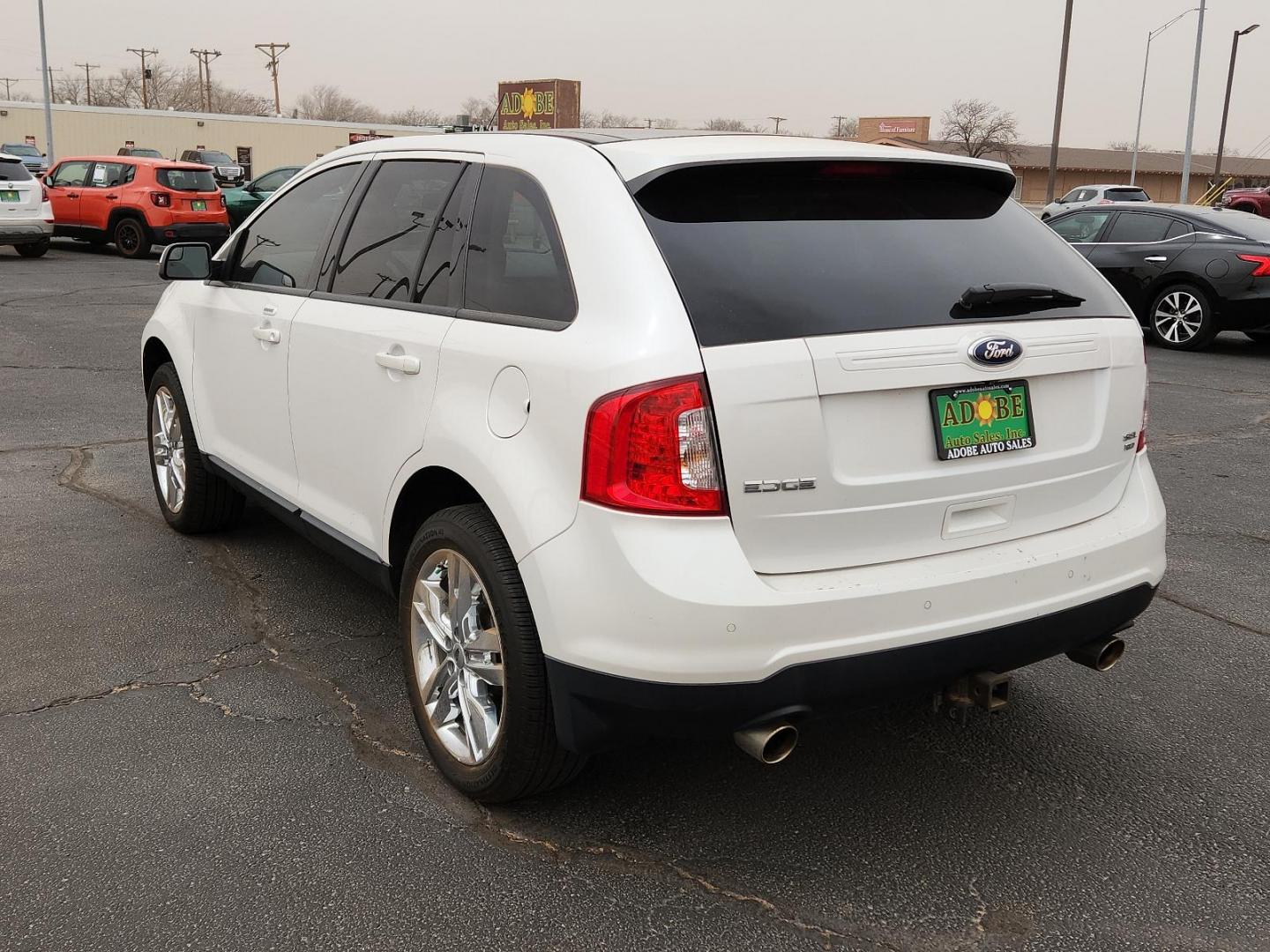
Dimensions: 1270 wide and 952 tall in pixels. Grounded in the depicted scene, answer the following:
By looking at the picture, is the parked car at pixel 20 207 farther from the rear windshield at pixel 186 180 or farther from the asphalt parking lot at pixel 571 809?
the asphalt parking lot at pixel 571 809

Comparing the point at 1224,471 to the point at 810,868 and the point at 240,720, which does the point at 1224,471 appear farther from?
the point at 240,720

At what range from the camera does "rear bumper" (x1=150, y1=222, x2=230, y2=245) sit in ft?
66.0

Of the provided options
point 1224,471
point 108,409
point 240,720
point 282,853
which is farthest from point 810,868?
point 108,409

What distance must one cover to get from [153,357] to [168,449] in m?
0.47

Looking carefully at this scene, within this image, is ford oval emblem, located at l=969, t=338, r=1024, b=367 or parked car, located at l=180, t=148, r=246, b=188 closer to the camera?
ford oval emblem, located at l=969, t=338, r=1024, b=367

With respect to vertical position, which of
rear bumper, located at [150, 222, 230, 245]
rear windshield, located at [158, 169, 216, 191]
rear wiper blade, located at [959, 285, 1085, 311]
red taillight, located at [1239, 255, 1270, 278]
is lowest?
rear bumper, located at [150, 222, 230, 245]

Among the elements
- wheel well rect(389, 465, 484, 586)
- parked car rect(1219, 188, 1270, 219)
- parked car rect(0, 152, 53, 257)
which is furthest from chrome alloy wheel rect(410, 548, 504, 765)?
parked car rect(1219, 188, 1270, 219)

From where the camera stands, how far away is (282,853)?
9.31ft

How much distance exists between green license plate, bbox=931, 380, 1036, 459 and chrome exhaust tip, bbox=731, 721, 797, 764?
0.72 meters

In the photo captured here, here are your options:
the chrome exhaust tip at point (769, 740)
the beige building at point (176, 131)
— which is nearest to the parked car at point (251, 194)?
the chrome exhaust tip at point (769, 740)

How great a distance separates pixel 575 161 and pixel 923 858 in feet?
6.37

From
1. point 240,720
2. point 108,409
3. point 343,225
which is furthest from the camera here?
point 108,409

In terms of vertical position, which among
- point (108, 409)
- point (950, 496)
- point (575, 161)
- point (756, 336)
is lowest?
point (108, 409)

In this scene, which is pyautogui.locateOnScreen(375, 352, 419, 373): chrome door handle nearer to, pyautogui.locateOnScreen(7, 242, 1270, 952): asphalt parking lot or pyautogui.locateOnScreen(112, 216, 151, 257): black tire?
pyautogui.locateOnScreen(7, 242, 1270, 952): asphalt parking lot
